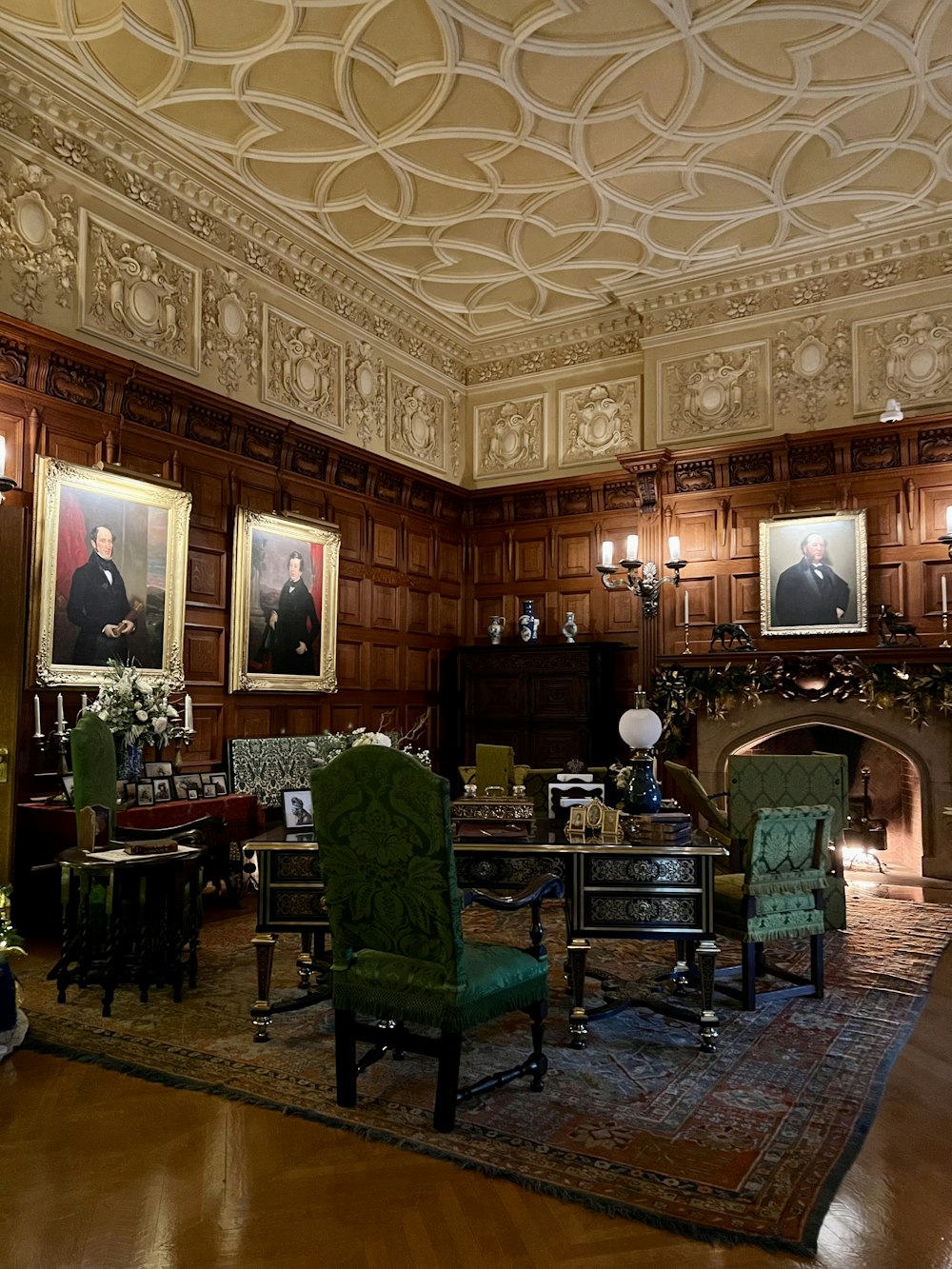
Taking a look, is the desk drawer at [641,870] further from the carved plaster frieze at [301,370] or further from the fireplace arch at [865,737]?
the carved plaster frieze at [301,370]

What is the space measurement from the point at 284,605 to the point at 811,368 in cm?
564

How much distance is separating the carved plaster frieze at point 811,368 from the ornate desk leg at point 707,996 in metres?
6.54

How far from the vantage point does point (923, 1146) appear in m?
3.05

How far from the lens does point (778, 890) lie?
4.35 meters

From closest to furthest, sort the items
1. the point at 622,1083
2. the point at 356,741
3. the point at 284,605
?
the point at 622,1083 → the point at 356,741 → the point at 284,605

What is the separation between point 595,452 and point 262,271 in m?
4.04

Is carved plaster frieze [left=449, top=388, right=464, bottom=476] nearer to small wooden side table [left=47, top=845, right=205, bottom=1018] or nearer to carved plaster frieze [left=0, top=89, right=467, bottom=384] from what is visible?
carved plaster frieze [left=0, top=89, right=467, bottom=384]

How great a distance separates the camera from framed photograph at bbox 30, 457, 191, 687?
6.21 meters

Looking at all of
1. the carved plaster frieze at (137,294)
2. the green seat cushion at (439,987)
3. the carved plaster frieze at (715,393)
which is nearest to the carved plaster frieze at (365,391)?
the carved plaster frieze at (137,294)

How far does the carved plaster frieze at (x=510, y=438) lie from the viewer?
10.7m

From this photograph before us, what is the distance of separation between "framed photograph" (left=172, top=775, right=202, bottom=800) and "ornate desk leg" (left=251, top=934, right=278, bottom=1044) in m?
2.73

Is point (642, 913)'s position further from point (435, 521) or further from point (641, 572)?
point (435, 521)

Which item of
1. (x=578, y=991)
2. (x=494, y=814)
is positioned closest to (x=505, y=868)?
(x=494, y=814)

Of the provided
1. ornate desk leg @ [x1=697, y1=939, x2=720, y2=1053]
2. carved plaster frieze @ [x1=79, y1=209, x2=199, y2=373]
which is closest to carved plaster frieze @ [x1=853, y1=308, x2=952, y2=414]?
carved plaster frieze @ [x1=79, y1=209, x2=199, y2=373]
